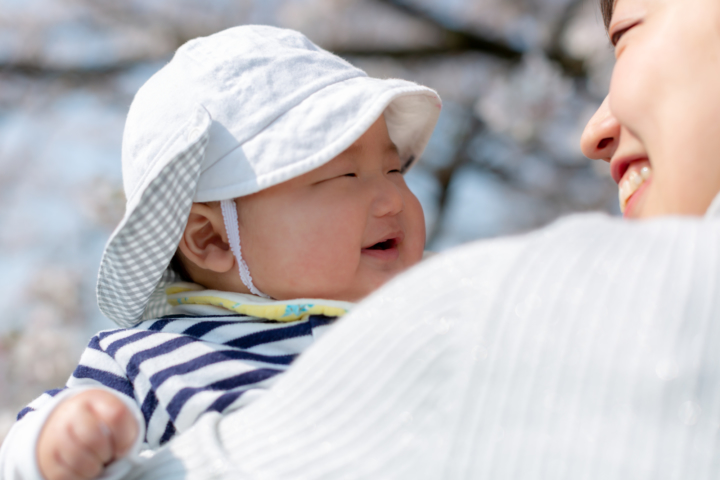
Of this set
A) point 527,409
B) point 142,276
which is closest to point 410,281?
point 527,409

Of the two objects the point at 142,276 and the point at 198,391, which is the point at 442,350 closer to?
the point at 198,391

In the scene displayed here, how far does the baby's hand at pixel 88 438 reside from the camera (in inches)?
31.1

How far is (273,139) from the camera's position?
122cm

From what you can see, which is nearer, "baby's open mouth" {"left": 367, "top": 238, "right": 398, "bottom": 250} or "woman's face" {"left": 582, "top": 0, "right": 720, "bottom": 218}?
"woman's face" {"left": 582, "top": 0, "right": 720, "bottom": 218}

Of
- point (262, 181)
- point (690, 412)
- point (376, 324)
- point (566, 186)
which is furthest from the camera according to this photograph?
point (566, 186)

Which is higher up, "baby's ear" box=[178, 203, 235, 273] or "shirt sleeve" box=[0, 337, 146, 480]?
"baby's ear" box=[178, 203, 235, 273]

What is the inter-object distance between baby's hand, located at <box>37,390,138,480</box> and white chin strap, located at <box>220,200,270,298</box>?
525 millimetres

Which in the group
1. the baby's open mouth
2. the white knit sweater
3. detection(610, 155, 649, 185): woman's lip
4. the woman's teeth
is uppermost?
detection(610, 155, 649, 185): woman's lip

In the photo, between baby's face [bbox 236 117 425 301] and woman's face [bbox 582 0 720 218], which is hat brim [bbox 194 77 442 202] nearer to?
baby's face [bbox 236 117 425 301]

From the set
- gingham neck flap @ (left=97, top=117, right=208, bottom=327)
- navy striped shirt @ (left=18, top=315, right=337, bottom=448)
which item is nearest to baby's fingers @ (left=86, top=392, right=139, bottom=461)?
navy striped shirt @ (left=18, top=315, right=337, bottom=448)

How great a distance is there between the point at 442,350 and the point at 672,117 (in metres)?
0.40

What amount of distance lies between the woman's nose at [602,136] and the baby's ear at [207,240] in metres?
0.78

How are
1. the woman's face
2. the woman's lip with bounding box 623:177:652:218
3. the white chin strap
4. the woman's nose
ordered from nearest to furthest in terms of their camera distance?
1. the woman's face
2. the woman's lip with bounding box 623:177:652:218
3. the woman's nose
4. the white chin strap

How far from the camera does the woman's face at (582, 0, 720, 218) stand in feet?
2.21
